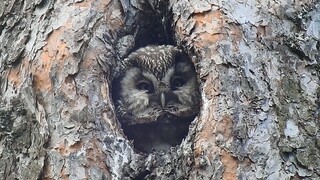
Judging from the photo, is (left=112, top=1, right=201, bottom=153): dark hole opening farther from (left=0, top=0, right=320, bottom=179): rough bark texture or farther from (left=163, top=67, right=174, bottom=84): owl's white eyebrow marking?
(left=0, top=0, right=320, bottom=179): rough bark texture

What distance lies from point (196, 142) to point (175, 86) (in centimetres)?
71

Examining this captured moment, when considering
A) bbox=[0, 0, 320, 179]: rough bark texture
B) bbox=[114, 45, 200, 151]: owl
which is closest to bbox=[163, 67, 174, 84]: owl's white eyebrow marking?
bbox=[114, 45, 200, 151]: owl

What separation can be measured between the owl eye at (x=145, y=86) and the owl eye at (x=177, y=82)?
0.30ft

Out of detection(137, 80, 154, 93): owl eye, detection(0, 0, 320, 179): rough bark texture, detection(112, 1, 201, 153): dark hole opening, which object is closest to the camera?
detection(0, 0, 320, 179): rough bark texture

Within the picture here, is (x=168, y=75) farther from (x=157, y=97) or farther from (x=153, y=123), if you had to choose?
(x=153, y=123)

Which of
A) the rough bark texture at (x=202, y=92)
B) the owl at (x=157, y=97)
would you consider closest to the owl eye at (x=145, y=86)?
the owl at (x=157, y=97)

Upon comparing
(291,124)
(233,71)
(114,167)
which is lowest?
(114,167)

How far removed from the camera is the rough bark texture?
221cm

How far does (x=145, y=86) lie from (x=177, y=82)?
15 cm

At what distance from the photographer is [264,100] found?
2.27 meters

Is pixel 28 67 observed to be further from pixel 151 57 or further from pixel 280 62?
pixel 280 62

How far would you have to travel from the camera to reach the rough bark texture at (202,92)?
221cm

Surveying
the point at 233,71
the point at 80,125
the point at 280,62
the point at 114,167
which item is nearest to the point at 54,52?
the point at 80,125

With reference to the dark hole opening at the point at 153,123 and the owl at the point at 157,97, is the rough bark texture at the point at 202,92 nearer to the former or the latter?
the dark hole opening at the point at 153,123
